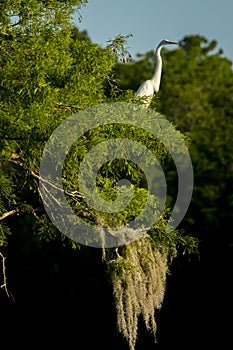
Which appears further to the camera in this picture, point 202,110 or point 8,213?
point 202,110

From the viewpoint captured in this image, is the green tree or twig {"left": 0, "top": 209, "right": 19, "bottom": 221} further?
the green tree

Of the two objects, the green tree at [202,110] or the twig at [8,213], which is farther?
the green tree at [202,110]

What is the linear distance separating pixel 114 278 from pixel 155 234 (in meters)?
0.66

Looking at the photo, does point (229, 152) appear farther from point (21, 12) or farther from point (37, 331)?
point (21, 12)

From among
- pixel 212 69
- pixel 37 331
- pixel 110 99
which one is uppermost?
pixel 212 69

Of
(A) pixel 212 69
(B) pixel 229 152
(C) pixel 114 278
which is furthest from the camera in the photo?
(A) pixel 212 69

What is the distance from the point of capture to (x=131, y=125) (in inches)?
328

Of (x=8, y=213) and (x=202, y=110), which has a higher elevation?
(x=202, y=110)

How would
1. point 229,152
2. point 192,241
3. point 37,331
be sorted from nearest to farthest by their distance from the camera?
point 192,241 < point 37,331 < point 229,152

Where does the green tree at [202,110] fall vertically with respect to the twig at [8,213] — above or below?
above

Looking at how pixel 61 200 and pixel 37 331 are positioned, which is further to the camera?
pixel 37 331

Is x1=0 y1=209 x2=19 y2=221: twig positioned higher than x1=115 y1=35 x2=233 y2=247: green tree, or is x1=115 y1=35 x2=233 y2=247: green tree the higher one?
x1=115 y1=35 x2=233 y2=247: green tree

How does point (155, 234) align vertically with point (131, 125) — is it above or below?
below

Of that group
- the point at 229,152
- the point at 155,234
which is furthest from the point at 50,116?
the point at 229,152
